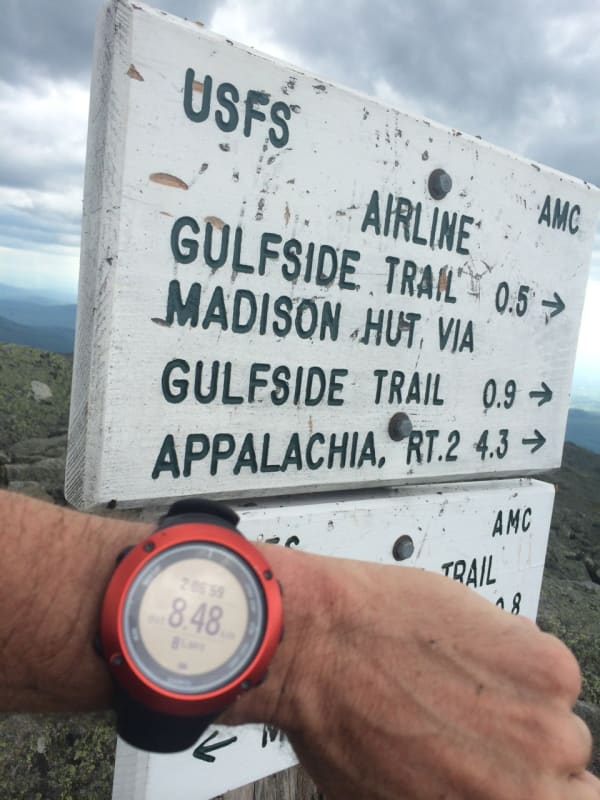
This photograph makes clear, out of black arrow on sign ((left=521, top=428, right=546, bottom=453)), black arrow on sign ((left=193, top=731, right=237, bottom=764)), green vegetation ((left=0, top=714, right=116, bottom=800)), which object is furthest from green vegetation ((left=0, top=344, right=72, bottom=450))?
black arrow on sign ((left=521, top=428, right=546, bottom=453))

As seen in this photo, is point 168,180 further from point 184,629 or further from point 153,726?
point 153,726

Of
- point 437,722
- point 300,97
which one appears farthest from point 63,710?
point 300,97

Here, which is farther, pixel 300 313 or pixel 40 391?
pixel 40 391

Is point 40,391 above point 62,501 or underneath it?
above

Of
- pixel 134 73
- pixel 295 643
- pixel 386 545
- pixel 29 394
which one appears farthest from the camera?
pixel 29 394

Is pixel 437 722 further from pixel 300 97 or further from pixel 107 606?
pixel 300 97

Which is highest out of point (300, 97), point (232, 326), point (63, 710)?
point (300, 97)

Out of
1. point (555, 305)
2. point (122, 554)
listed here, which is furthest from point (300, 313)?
point (555, 305)
